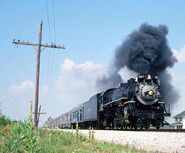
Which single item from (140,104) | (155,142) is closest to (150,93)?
(140,104)

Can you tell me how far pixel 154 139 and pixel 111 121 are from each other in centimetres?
1531

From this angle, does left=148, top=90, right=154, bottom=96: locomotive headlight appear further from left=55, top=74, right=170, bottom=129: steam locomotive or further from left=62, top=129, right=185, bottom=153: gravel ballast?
left=62, top=129, right=185, bottom=153: gravel ballast

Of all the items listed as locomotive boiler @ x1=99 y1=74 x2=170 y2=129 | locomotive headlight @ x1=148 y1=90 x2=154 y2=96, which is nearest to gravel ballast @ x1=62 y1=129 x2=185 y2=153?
locomotive boiler @ x1=99 y1=74 x2=170 y2=129

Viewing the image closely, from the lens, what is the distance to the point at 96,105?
32250 mm

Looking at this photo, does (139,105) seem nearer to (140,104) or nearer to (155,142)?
(140,104)

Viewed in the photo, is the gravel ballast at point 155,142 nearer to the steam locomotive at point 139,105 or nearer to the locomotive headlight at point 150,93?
the steam locomotive at point 139,105

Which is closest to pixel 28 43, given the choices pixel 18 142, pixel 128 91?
pixel 128 91

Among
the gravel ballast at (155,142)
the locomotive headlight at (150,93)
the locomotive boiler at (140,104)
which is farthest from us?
the locomotive headlight at (150,93)

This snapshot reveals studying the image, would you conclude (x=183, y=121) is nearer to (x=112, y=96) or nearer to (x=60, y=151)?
(x=112, y=96)

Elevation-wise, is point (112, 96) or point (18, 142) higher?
point (112, 96)

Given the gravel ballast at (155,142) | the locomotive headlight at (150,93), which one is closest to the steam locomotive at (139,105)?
the locomotive headlight at (150,93)

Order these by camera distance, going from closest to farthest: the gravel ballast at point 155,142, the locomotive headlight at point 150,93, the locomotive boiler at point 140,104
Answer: the gravel ballast at point 155,142
the locomotive boiler at point 140,104
the locomotive headlight at point 150,93

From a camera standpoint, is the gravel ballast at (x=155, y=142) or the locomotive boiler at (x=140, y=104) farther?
the locomotive boiler at (x=140, y=104)

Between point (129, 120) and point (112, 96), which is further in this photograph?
point (112, 96)
